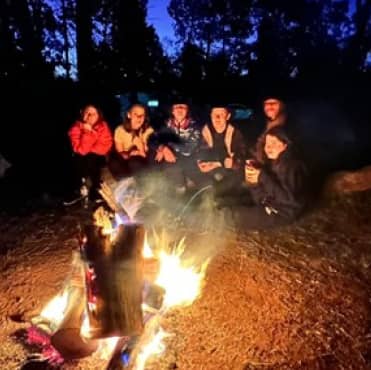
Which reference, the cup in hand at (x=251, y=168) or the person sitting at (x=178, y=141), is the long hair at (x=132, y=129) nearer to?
the person sitting at (x=178, y=141)

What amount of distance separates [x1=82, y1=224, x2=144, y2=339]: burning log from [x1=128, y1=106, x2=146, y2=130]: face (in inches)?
152

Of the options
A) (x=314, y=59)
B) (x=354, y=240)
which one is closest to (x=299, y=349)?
(x=354, y=240)

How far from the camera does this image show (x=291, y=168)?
5.21 m

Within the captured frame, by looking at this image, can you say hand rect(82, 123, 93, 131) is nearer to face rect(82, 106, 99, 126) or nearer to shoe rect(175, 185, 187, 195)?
face rect(82, 106, 99, 126)

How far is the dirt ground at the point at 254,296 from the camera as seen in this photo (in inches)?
117

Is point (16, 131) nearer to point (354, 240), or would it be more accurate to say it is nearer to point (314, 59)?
point (354, 240)

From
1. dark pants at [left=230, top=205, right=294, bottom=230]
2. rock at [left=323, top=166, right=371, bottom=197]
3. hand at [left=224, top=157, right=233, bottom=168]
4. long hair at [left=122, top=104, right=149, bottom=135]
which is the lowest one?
dark pants at [left=230, top=205, right=294, bottom=230]

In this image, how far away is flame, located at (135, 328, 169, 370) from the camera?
110 inches

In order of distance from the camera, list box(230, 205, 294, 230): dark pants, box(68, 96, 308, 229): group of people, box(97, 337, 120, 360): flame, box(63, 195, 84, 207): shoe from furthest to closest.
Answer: box(63, 195, 84, 207): shoe < box(68, 96, 308, 229): group of people < box(230, 205, 294, 230): dark pants < box(97, 337, 120, 360): flame

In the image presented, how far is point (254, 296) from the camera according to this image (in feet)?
12.2

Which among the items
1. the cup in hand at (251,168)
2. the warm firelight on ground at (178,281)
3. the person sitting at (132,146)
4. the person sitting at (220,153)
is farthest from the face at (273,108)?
the warm firelight on ground at (178,281)

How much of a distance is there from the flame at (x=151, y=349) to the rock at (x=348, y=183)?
4.43m

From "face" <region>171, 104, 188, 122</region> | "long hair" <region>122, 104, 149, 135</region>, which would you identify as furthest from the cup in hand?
"long hair" <region>122, 104, 149, 135</region>

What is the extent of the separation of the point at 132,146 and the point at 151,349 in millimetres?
4006
